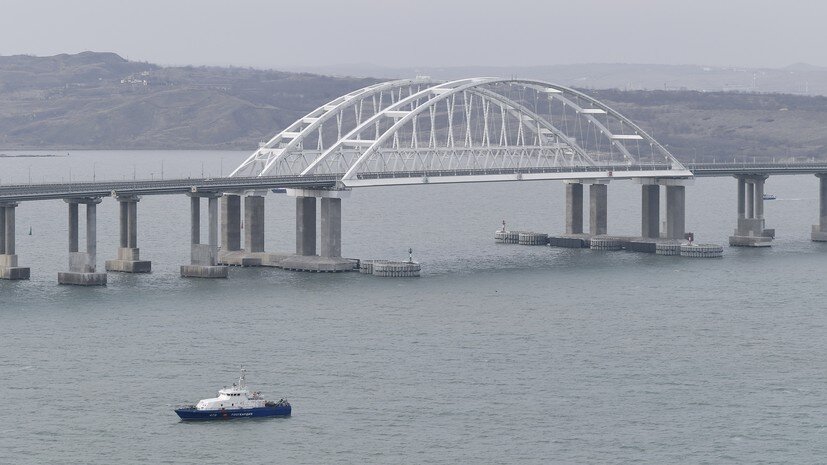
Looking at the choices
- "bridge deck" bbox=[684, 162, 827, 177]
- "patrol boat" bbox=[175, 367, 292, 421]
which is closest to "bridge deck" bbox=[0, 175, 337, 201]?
"bridge deck" bbox=[684, 162, 827, 177]

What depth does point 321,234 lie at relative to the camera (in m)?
120

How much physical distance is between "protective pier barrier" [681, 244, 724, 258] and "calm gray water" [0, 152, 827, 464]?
4.75 metres

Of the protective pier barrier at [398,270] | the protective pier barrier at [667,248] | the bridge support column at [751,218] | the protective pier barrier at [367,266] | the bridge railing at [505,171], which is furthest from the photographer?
the bridge support column at [751,218]

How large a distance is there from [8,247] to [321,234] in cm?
2261

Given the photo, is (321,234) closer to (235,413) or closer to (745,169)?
(745,169)

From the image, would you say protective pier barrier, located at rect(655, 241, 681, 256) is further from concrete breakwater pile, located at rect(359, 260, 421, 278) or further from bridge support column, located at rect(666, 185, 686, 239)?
concrete breakwater pile, located at rect(359, 260, 421, 278)

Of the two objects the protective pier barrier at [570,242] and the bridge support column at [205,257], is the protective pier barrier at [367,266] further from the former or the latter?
the protective pier barrier at [570,242]

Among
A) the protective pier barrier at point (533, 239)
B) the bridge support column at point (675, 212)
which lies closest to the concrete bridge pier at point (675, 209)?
the bridge support column at point (675, 212)

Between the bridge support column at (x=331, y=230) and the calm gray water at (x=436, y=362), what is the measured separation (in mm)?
4845

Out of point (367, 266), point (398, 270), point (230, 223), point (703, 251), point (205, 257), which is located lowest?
point (398, 270)

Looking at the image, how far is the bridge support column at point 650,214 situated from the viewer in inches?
5576

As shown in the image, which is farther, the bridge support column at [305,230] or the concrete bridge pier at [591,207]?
the concrete bridge pier at [591,207]

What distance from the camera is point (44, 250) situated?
133 m

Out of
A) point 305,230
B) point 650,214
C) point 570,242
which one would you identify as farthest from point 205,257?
point 650,214
